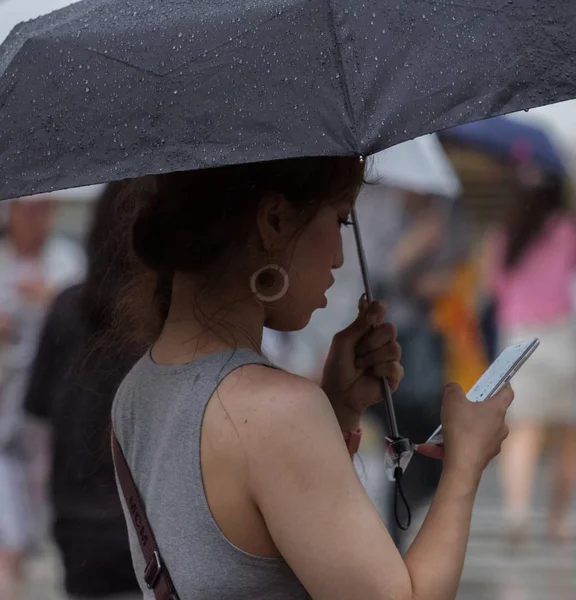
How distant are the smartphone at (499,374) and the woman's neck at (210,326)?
0.36m

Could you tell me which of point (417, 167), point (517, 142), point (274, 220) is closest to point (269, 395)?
point (274, 220)

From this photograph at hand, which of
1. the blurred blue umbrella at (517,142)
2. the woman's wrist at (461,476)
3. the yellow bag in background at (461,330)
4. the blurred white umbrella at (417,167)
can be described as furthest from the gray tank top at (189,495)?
the blurred blue umbrella at (517,142)

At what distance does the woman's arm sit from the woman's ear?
0.25 m

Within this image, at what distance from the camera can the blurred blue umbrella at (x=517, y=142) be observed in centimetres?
712

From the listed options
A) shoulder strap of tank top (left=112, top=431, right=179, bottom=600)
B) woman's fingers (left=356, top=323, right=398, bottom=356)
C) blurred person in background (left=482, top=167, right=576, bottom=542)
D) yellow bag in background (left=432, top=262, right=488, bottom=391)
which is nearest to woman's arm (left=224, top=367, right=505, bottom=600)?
shoulder strap of tank top (left=112, top=431, right=179, bottom=600)

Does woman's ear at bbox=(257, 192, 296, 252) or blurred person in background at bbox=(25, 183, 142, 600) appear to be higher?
woman's ear at bbox=(257, 192, 296, 252)

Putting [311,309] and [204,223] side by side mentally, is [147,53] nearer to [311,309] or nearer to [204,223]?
[204,223]

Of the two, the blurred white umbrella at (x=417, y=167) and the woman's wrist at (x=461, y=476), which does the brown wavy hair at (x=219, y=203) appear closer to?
the woman's wrist at (x=461, y=476)

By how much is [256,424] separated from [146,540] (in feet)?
1.05

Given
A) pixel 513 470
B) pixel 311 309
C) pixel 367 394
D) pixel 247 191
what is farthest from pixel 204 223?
pixel 513 470

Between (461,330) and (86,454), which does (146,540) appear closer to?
(86,454)

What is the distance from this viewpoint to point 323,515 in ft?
5.93

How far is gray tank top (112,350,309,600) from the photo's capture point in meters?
1.90

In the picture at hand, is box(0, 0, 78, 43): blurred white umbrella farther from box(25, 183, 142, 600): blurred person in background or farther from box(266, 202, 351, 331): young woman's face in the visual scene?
box(266, 202, 351, 331): young woman's face
